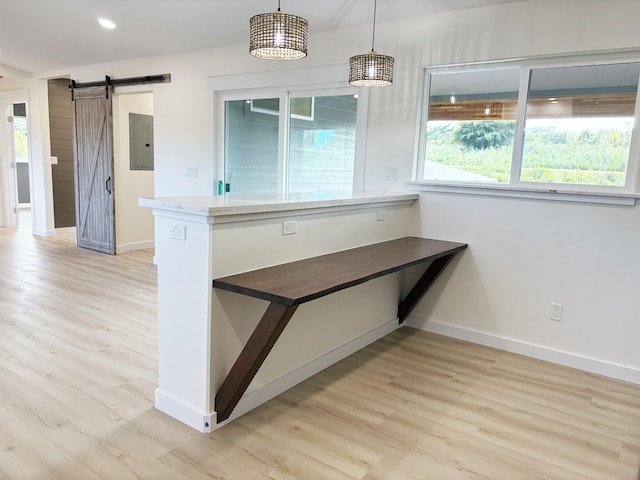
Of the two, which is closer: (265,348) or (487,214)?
(265,348)

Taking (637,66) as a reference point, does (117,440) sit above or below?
below

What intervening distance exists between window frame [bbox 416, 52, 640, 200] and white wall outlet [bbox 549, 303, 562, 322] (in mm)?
767

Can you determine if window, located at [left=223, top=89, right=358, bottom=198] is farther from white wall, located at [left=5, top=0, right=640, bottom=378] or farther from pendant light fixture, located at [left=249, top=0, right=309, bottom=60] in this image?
pendant light fixture, located at [left=249, top=0, right=309, bottom=60]

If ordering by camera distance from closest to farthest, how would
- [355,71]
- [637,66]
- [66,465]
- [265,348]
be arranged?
[66,465] → [265,348] → [637,66] → [355,71]

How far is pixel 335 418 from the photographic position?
7.80 feet

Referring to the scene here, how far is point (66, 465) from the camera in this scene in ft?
6.28

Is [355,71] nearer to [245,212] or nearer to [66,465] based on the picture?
[245,212]

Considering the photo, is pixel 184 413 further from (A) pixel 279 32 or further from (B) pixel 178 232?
(A) pixel 279 32

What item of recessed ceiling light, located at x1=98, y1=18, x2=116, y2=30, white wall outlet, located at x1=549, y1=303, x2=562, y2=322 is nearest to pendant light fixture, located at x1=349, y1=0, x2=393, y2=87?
white wall outlet, located at x1=549, y1=303, x2=562, y2=322

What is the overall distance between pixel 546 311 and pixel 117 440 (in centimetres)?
282

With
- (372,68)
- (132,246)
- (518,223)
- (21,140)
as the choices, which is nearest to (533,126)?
(518,223)

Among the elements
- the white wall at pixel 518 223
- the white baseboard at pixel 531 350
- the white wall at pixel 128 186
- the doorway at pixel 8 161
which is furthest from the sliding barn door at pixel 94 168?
the white baseboard at pixel 531 350

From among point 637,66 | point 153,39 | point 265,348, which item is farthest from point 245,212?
point 153,39

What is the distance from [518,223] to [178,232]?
2.38m
